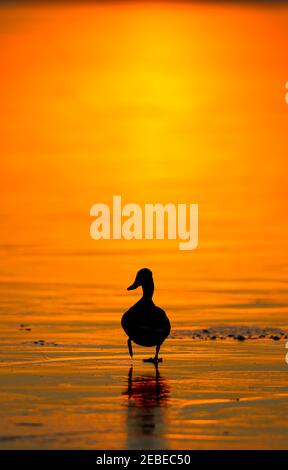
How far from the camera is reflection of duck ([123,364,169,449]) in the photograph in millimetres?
11570

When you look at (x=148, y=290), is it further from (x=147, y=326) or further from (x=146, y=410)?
(x=146, y=410)

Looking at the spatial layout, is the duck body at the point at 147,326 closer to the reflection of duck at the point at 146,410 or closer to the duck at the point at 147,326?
the duck at the point at 147,326

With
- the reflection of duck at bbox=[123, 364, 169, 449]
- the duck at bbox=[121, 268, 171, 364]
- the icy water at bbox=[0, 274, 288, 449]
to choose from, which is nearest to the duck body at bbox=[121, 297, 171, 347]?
the duck at bbox=[121, 268, 171, 364]

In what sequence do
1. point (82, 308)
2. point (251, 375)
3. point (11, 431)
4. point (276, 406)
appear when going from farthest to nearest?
point (82, 308) < point (251, 375) < point (276, 406) < point (11, 431)

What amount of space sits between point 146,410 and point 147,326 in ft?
11.9

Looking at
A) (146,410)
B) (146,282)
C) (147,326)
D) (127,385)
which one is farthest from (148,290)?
(146,410)

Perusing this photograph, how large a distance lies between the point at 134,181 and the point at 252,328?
15.5m

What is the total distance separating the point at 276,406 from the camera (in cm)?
1317

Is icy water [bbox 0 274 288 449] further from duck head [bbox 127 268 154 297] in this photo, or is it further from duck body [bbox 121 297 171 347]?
duck head [bbox 127 268 154 297]

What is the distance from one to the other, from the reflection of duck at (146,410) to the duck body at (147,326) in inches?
33.1

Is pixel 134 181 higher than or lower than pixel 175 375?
higher
